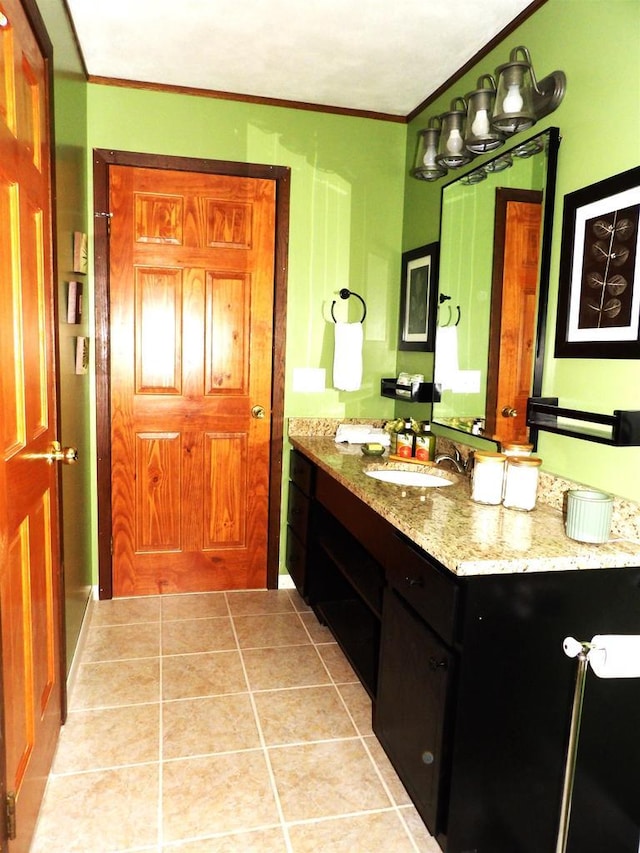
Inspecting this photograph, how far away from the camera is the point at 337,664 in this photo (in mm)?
2688

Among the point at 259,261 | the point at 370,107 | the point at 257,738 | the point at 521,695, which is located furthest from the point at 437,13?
A: the point at 257,738

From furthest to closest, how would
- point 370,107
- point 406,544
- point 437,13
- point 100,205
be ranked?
point 370,107
point 100,205
point 437,13
point 406,544

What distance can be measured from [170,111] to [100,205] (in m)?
0.58

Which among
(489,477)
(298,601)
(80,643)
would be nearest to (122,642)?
(80,643)

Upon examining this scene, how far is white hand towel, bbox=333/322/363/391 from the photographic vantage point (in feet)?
10.7

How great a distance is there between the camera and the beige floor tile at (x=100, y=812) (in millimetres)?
1691

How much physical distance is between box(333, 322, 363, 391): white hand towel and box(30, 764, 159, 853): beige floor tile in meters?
1.96

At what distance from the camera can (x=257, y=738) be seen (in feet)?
7.10

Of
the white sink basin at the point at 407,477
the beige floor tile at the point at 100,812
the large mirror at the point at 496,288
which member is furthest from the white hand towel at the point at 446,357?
the beige floor tile at the point at 100,812

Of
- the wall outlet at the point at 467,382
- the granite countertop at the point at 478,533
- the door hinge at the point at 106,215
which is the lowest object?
the granite countertop at the point at 478,533

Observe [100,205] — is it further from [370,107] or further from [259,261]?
[370,107]

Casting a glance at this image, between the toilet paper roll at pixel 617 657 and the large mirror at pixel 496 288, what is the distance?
1.13 meters

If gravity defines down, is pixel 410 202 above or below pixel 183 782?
above

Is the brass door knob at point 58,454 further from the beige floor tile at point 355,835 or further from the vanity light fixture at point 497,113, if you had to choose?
the vanity light fixture at point 497,113
